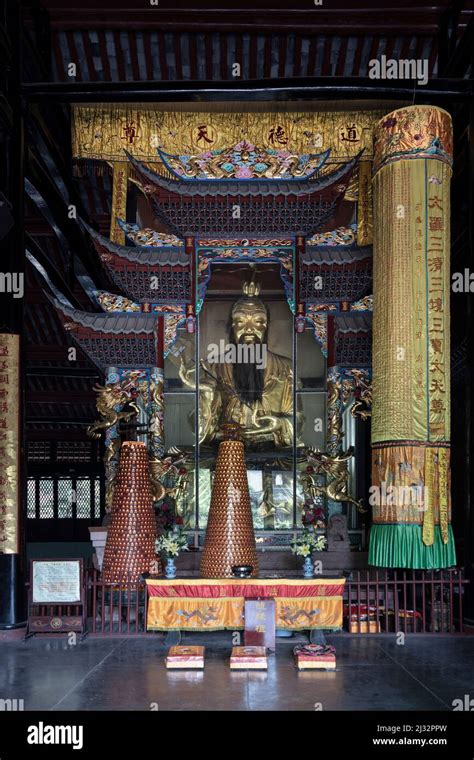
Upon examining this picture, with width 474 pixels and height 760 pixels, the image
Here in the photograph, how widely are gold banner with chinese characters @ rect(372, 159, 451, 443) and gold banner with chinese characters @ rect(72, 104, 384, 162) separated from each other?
2.80m

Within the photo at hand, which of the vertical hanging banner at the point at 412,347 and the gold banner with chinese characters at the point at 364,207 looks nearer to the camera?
the vertical hanging banner at the point at 412,347

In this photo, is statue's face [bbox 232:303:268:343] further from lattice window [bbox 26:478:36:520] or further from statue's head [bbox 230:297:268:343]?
lattice window [bbox 26:478:36:520]

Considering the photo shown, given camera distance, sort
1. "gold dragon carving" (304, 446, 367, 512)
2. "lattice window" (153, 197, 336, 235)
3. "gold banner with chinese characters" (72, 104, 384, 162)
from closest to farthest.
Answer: "gold dragon carving" (304, 446, 367, 512), "lattice window" (153, 197, 336, 235), "gold banner with chinese characters" (72, 104, 384, 162)

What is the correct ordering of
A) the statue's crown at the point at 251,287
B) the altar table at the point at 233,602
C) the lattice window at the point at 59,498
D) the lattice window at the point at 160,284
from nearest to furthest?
the altar table at the point at 233,602 → the lattice window at the point at 160,284 → the statue's crown at the point at 251,287 → the lattice window at the point at 59,498

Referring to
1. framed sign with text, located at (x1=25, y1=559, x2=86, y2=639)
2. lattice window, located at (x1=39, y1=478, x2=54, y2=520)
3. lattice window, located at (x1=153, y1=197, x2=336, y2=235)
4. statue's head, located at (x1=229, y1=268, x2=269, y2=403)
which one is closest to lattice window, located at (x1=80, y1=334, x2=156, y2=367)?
statue's head, located at (x1=229, y1=268, x2=269, y2=403)

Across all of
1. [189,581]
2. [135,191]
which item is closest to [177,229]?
[135,191]

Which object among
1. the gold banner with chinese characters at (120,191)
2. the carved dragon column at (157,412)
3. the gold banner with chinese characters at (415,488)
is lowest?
the gold banner with chinese characters at (415,488)

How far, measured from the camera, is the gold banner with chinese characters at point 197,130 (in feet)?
41.7

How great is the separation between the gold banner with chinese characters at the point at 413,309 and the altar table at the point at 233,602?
2.02 meters

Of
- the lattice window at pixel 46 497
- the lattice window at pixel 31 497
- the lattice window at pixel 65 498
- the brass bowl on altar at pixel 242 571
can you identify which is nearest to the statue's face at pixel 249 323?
the brass bowl on altar at pixel 242 571

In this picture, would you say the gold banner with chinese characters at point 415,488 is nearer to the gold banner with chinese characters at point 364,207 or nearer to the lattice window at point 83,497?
the gold banner with chinese characters at point 364,207

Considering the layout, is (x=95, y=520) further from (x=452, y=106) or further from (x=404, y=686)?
(x=404, y=686)

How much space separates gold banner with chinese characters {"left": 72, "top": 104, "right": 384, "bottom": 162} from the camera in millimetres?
12703

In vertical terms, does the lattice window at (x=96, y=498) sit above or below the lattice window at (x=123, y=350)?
below
